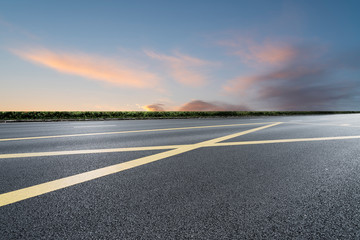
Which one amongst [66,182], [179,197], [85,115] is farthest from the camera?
[85,115]

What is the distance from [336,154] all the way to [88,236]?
555 cm

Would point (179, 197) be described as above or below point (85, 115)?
below

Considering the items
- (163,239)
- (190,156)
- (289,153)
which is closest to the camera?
(163,239)

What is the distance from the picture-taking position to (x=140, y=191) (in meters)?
2.71

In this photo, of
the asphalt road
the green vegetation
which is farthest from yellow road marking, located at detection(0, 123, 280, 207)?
the green vegetation

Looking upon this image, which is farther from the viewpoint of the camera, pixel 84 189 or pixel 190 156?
pixel 190 156

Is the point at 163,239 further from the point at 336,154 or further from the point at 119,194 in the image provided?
the point at 336,154

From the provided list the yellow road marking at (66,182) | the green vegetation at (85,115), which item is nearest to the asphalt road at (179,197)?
the yellow road marking at (66,182)

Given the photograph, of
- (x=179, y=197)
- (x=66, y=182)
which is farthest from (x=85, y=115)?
(x=179, y=197)

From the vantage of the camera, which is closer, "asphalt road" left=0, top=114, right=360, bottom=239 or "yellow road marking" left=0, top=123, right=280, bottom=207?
"asphalt road" left=0, top=114, right=360, bottom=239

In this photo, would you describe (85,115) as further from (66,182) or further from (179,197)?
(179,197)

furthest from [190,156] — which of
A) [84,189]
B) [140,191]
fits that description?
[84,189]

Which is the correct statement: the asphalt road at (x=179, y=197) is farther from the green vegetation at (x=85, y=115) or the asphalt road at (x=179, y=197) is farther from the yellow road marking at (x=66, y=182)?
the green vegetation at (x=85, y=115)

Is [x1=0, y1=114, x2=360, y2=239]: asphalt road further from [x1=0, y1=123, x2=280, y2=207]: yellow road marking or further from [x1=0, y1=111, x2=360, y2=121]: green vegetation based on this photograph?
[x1=0, y1=111, x2=360, y2=121]: green vegetation
